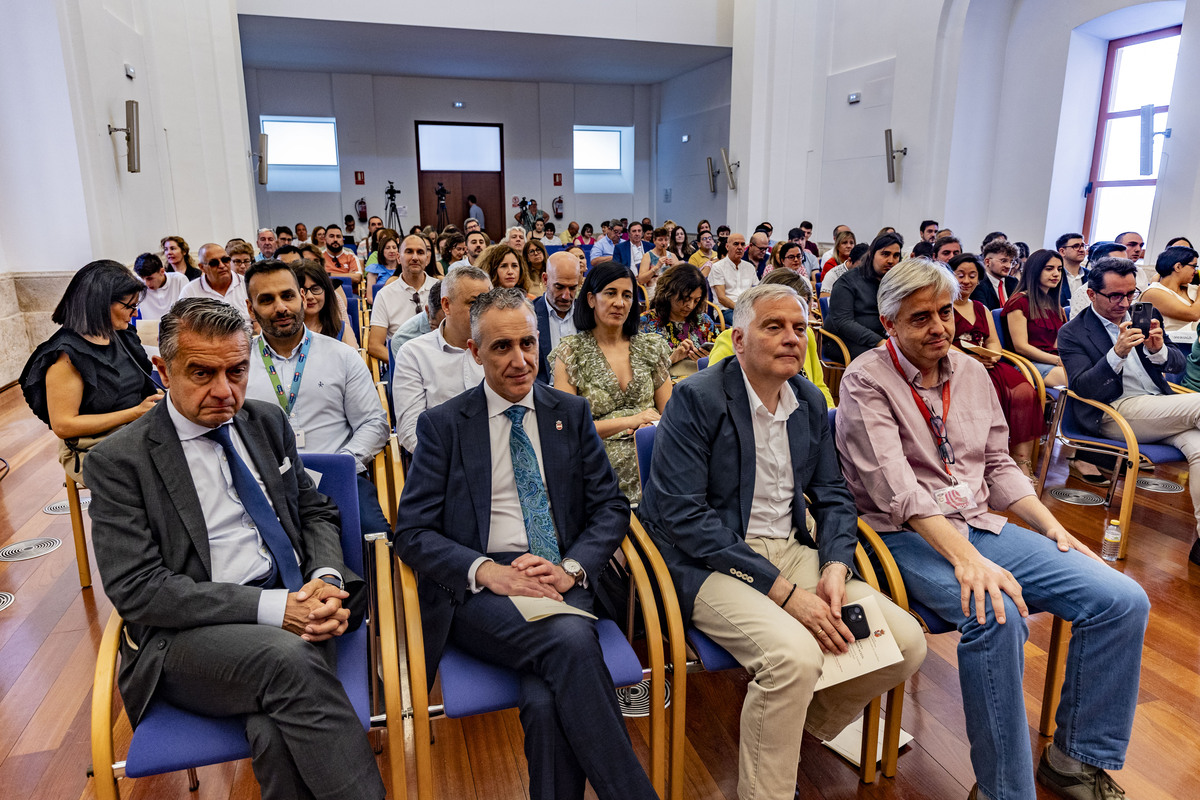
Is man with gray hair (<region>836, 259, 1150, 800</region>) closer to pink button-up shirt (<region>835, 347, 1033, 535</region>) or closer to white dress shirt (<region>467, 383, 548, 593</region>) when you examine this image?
pink button-up shirt (<region>835, 347, 1033, 535</region>)

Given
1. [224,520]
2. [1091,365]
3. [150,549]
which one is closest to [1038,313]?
[1091,365]

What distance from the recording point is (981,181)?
953 centimetres

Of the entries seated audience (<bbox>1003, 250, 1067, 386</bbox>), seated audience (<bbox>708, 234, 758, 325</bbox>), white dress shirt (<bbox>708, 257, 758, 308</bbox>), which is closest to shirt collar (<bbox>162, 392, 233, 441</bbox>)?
seated audience (<bbox>1003, 250, 1067, 386</bbox>)

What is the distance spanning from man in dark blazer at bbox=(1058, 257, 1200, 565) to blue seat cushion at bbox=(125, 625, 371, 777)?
345 cm

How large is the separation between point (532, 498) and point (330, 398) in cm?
107

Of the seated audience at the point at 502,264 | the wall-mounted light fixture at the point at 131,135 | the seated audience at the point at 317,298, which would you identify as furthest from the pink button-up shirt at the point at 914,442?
the wall-mounted light fixture at the point at 131,135

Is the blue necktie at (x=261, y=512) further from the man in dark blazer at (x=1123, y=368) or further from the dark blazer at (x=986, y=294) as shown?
the dark blazer at (x=986, y=294)

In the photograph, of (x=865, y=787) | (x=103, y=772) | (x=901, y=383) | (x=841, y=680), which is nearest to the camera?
(x=103, y=772)

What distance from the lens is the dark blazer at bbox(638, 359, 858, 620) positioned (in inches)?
76.1

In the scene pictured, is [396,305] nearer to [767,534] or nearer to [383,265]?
[383,265]

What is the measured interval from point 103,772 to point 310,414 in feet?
4.53

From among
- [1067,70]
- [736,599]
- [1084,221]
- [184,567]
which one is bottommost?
[736,599]

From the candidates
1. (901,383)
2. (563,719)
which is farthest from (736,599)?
(901,383)

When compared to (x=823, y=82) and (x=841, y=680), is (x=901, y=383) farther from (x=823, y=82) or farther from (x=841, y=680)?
(x=823, y=82)
